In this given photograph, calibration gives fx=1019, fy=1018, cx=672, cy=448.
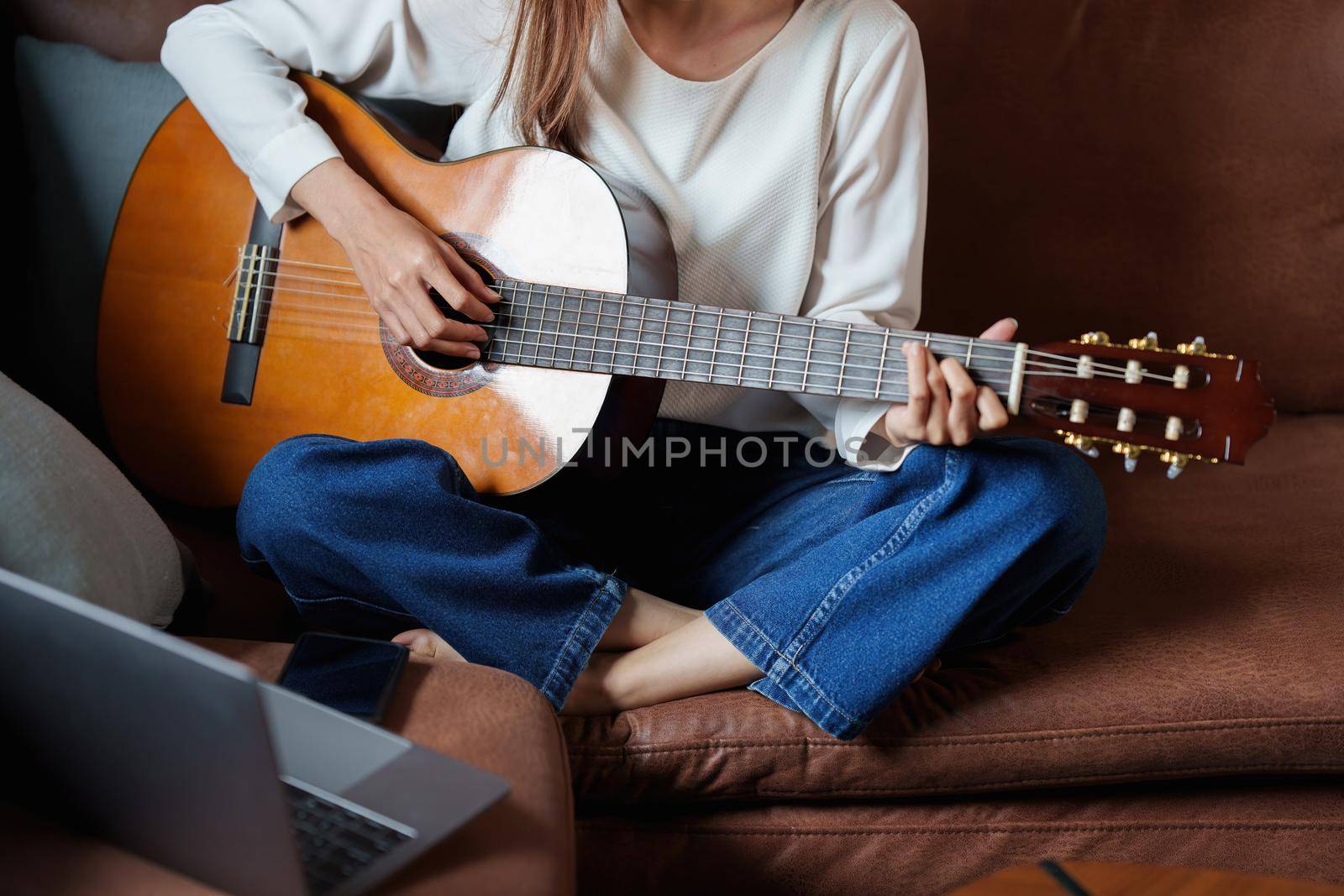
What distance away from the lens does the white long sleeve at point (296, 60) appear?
1.11m

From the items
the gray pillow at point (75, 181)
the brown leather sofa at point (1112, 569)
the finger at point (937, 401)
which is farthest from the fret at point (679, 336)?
the gray pillow at point (75, 181)

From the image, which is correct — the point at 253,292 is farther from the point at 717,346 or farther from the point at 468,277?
the point at 717,346

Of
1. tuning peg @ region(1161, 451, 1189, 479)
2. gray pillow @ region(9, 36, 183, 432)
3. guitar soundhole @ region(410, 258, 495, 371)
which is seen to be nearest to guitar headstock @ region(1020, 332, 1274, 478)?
tuning peg @ region(1161, 451, 1189, 479)

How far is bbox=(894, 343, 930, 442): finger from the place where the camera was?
87 centimetres

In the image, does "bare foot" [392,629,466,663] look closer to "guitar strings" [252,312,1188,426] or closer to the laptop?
"guitar strings" [252,312,1188,426]

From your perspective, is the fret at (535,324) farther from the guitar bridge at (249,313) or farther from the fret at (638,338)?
the guitar bridge at (249,313)

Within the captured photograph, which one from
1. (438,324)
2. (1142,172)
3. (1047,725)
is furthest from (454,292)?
(1142,172)

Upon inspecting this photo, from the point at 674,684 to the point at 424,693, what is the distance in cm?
30

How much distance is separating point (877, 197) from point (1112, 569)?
0.52 metres

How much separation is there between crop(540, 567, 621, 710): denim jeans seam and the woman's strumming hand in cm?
31

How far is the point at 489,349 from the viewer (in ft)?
3.39

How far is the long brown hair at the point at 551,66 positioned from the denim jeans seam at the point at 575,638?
1.52 feet

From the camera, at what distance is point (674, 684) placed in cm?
96

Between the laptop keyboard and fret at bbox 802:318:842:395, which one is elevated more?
fret at bbox 802:318:842:395
